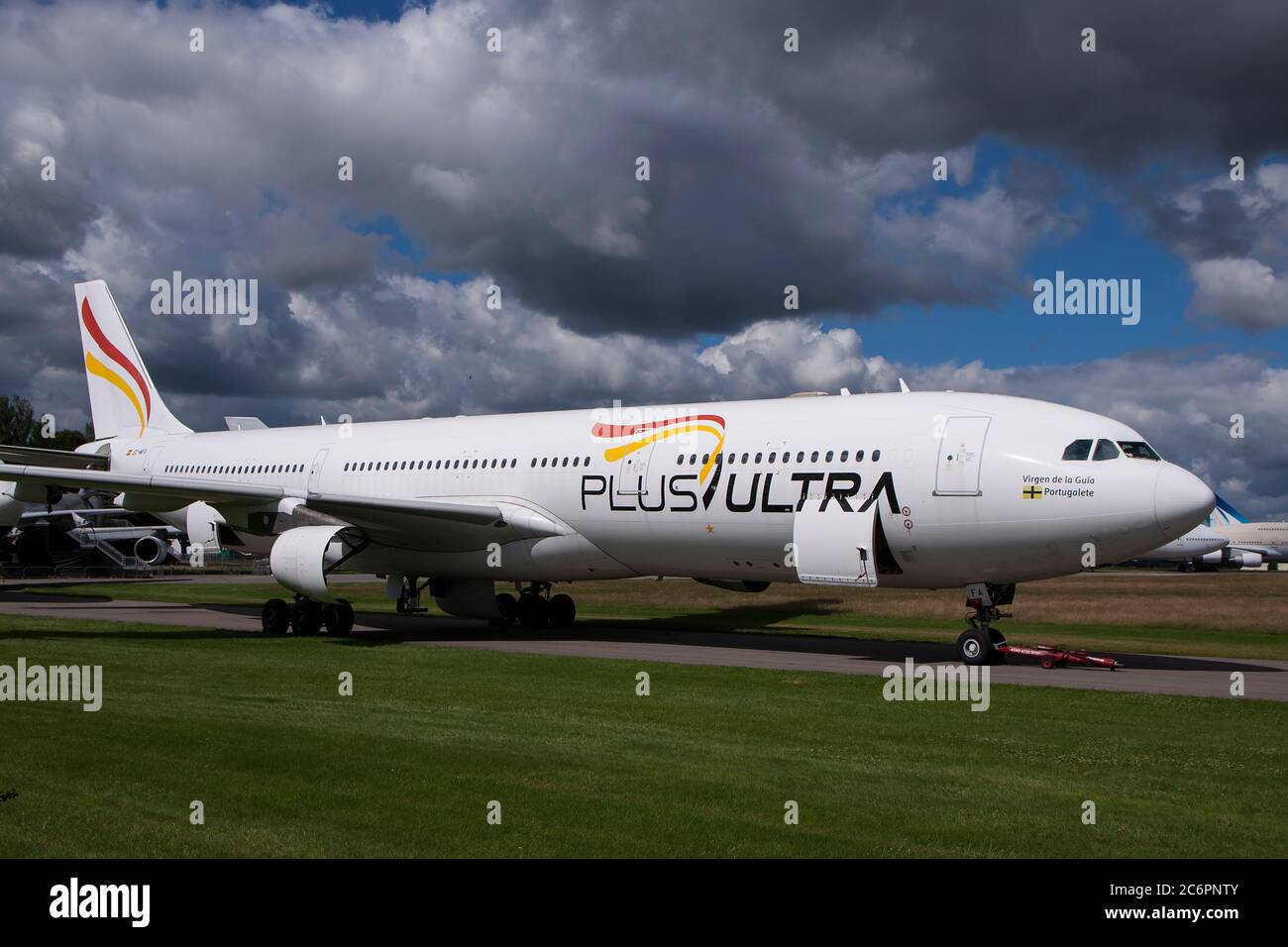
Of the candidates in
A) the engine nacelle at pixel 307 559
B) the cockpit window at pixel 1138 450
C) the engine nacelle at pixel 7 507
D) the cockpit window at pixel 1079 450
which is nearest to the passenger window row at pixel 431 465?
the engine nacelle at pixel 307 559

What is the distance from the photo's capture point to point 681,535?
2186cm

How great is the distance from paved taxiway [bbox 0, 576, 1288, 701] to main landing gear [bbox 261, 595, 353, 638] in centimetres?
48

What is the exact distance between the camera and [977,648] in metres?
18.5

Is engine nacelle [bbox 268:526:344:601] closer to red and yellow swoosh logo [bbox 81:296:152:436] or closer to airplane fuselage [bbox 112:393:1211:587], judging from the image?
airplane fuselage [bbox 112:393:1211:587]

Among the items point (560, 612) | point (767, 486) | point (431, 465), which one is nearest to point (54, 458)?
point (431, 465)

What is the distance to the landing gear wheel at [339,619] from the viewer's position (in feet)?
80.8

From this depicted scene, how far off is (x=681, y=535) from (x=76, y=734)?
1272 centimetres

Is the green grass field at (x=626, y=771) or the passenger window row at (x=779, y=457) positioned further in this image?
the passenger window row at (x=779, y=457)

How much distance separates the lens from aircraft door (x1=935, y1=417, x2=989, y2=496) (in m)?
18.5

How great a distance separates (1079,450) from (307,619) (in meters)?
16.5

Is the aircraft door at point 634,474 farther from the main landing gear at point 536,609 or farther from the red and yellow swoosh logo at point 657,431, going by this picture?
the main landing gear at point 536,609

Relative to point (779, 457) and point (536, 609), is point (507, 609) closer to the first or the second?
point (536, 609)

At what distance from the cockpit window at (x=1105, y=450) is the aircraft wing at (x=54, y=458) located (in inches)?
950
